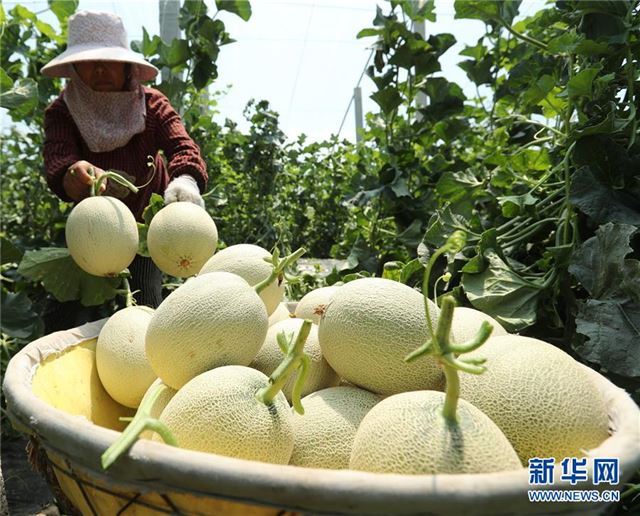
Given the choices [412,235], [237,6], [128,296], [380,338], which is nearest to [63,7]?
[237,6]

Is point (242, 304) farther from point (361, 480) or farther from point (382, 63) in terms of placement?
point (382, 63)

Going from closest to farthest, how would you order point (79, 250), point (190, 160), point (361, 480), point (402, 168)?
1. point (361, 480)
2. point (79, 250)
3. point (190, 160)
4. point (402, 168)

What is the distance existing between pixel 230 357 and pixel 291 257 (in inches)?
9.6

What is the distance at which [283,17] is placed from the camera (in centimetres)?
757

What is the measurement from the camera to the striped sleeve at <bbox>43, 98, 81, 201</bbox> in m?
1.92

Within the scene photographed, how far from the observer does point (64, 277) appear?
189 cm

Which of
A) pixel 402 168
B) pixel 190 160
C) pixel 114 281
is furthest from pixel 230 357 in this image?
pixel 402 168

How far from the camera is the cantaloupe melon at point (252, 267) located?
1.20 metres

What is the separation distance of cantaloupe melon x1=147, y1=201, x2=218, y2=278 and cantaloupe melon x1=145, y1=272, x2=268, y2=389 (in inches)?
20.7

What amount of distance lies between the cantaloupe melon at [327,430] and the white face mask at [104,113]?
1.54 metres

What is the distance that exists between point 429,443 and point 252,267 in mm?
652

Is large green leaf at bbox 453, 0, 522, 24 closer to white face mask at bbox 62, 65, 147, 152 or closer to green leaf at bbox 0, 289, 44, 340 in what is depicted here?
white face mask at bbox 62, 65, 147, 152

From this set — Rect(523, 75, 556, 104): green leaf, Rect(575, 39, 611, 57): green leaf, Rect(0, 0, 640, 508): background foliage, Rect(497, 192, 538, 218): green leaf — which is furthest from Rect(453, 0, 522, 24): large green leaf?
Rect(497, 192, 538, 218): green leaf

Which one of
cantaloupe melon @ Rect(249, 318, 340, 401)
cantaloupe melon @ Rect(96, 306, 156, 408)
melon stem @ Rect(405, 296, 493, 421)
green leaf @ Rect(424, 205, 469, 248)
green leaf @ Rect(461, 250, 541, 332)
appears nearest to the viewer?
melon stem @ Rect(405, 296, 493, 421)
